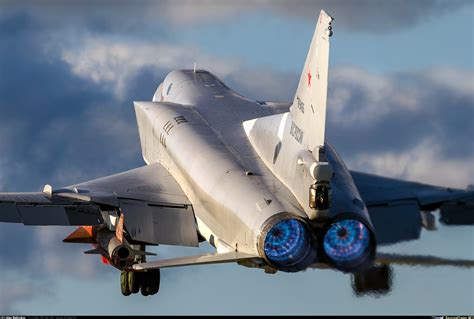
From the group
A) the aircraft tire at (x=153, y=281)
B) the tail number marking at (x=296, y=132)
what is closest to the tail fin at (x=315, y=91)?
the tail number marking at (x=296, y=132)

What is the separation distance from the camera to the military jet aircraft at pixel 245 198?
71125mm

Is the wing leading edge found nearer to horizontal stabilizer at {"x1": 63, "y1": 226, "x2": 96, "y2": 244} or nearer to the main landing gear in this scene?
horizontal stabilizer at {"x1": 63, "y1": 226, "x2": 96, "y2": 244}

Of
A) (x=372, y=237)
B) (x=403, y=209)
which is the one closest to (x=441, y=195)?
(x=403, y=209)

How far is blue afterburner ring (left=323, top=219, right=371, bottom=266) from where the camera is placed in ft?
234

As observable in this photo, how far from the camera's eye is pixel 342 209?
71.3 m

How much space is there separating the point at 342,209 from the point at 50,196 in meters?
13.3

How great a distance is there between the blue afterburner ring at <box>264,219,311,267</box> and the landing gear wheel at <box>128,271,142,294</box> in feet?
39.1

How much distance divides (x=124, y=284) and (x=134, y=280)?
73cm

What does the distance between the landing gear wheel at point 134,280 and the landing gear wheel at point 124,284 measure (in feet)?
0.74

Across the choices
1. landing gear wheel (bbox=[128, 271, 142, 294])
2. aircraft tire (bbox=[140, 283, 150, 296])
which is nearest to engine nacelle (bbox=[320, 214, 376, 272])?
aircraft tire (bbox=[140, 283, 150, 296])

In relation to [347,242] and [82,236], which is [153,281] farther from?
[347,242]

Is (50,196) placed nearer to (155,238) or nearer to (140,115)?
(155,238)

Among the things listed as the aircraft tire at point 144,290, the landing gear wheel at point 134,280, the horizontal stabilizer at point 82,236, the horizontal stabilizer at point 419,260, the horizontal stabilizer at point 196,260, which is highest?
the horizontal stabilizer at point 82,236

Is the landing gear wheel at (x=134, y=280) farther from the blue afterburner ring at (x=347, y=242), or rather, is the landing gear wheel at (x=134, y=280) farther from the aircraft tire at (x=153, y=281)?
the blue afterburner ring at (x=347, y=242)
